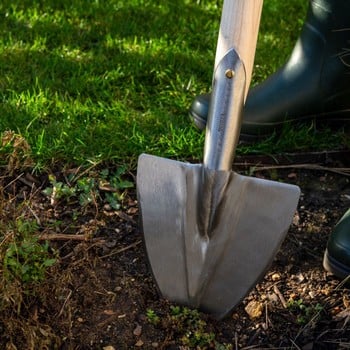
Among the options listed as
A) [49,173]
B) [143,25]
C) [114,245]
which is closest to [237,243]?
[114,245]

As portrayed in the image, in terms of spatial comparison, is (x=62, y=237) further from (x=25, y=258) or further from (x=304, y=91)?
(x=304, y=91)

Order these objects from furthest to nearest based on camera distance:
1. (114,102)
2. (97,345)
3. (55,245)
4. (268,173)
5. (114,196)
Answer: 1. (114,102)
2. (268,173)
3. (114,196)
4. (55,245)
5. (97,345)

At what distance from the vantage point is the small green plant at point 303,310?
1891mm

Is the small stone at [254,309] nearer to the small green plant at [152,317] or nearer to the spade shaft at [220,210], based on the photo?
the spade shaft at [220,210]

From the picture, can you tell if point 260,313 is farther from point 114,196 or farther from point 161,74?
point 161,74

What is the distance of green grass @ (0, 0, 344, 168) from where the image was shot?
2.39 metres

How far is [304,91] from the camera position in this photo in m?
2.47

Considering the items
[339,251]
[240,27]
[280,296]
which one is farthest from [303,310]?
[240,27]

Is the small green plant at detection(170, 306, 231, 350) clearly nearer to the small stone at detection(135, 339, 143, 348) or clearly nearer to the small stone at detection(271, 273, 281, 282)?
the small stone at detection(135, 339, 143, 348)

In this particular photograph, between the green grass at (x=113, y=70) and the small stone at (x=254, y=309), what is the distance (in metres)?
0.59

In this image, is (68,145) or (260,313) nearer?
(260,313)

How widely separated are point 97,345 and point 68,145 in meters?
0.74

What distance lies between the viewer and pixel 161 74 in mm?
2748

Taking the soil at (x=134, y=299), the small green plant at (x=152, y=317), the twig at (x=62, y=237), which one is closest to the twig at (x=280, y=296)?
the soil at (x=134, y=299)
